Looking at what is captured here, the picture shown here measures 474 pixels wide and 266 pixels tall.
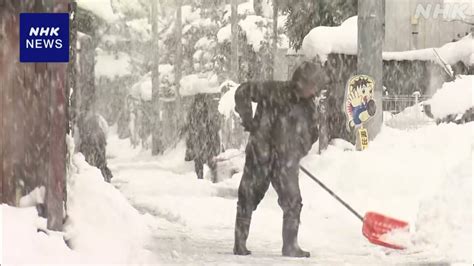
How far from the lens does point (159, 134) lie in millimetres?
39281

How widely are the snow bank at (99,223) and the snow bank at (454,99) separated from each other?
19.5ft

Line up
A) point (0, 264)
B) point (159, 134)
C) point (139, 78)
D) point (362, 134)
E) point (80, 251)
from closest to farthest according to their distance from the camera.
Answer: point (0, 264) < point (80, 251) < point (362, 134) < point (159, 134) < point (139, 78)

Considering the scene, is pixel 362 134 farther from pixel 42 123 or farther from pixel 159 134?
pixel 159 134

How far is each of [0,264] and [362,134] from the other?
917cm

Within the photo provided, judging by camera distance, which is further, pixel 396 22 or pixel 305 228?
pixel 396 22

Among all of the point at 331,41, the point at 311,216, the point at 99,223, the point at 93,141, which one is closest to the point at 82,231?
the point at 99,223

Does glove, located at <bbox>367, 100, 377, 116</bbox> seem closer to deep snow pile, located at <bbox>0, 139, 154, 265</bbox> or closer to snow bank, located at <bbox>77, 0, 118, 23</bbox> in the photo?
deep snow pile, located at <bbox>0, 139, 154, 265</bbox>

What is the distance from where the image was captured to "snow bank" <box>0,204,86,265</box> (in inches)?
263

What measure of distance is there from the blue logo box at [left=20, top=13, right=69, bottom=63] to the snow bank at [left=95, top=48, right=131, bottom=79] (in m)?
48.0

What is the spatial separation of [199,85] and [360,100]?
1407 cm

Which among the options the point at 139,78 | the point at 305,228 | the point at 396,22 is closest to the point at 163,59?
the point at 139,78

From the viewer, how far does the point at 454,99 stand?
46.4 ft

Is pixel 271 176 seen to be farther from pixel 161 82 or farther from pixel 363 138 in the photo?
pixel 161 82

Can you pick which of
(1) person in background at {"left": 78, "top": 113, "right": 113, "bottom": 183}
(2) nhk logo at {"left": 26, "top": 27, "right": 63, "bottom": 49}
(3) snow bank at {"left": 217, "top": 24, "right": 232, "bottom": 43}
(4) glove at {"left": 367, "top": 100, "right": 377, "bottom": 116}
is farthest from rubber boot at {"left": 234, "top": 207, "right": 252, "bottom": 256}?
(3) snow bank at {"left": 217, "top": 24, "right": 232, "bottom": 43}
